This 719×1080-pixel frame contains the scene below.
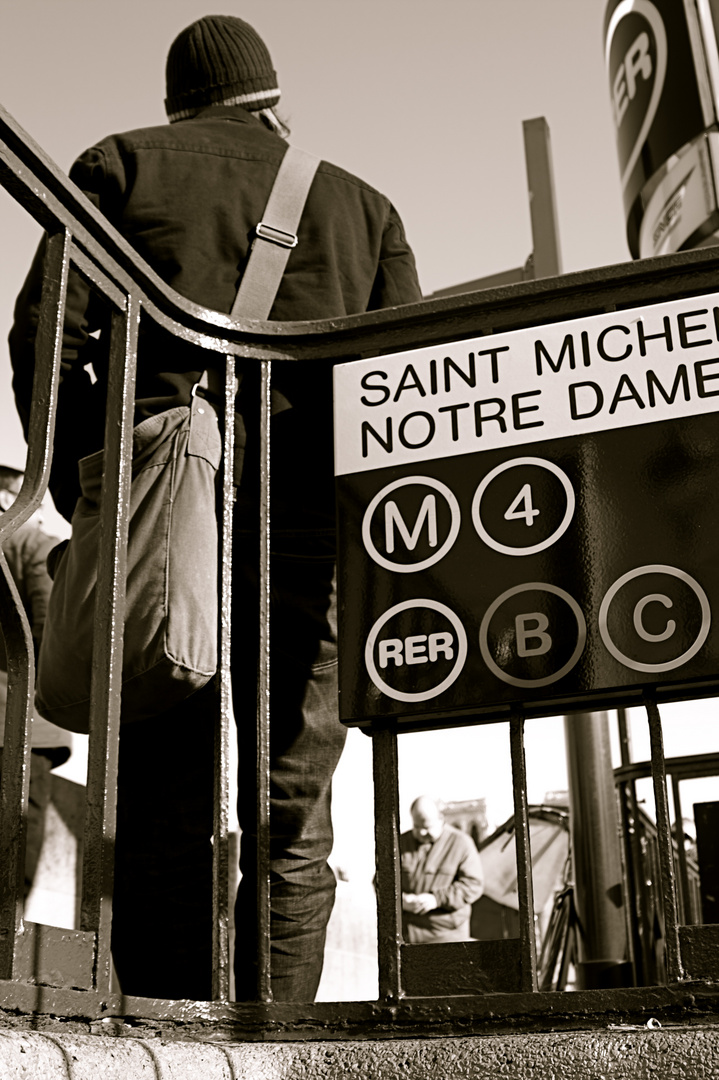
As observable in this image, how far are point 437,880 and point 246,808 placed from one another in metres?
6.13

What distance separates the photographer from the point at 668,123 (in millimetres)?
4414

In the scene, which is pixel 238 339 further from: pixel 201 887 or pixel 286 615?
pixel 201 887

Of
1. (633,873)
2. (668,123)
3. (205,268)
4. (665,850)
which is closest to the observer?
(665,850)

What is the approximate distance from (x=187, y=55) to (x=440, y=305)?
96 centimetres

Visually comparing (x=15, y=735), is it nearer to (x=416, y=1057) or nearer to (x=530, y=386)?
(x=416, y=1057)

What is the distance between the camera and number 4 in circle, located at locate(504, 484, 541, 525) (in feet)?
5.59

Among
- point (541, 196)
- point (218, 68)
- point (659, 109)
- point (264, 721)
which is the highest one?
point (659, 109)

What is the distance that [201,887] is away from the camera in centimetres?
196

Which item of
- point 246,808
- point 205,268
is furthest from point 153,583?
point 205,268

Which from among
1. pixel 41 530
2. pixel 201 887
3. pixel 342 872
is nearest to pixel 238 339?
pixel 201 887

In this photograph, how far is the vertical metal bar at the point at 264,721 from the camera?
1.67m

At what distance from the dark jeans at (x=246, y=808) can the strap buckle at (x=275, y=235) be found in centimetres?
55

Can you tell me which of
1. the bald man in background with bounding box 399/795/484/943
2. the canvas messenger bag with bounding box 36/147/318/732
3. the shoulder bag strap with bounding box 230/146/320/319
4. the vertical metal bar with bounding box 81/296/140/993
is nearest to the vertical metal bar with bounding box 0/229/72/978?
the vertical metal bar with bounding box 81/296/140/993

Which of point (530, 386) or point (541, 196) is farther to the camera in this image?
point (541, 196)
